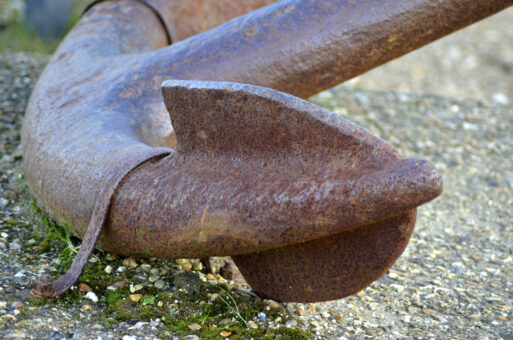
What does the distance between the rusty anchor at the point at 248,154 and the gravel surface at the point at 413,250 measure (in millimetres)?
171

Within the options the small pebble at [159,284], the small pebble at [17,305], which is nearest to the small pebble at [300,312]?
the small pebble at [159,284]

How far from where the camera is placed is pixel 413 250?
7.97ft

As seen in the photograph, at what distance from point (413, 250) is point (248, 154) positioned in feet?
4.09

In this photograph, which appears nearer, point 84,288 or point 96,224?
point 96,224

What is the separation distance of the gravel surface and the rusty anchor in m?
0.17

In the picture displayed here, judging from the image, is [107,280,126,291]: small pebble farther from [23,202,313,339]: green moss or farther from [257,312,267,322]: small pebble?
[257,312,267,322]: small pebble

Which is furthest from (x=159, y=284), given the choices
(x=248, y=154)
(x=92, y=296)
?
(x=248, y=154)

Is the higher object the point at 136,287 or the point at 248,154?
the point at 248,154

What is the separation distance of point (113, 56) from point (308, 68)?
2.44 ft

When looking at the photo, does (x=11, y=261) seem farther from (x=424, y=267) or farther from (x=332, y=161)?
(x=424, y=267)

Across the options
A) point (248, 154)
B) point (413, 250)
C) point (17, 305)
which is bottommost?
point (413, 250)

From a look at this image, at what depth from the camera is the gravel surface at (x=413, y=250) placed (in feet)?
5.49

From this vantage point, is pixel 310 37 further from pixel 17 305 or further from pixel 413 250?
pixel 17 305

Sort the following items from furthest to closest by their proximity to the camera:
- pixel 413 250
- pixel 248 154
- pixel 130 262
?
pixel 413 250, pixel 130 262, pixel 248 154
